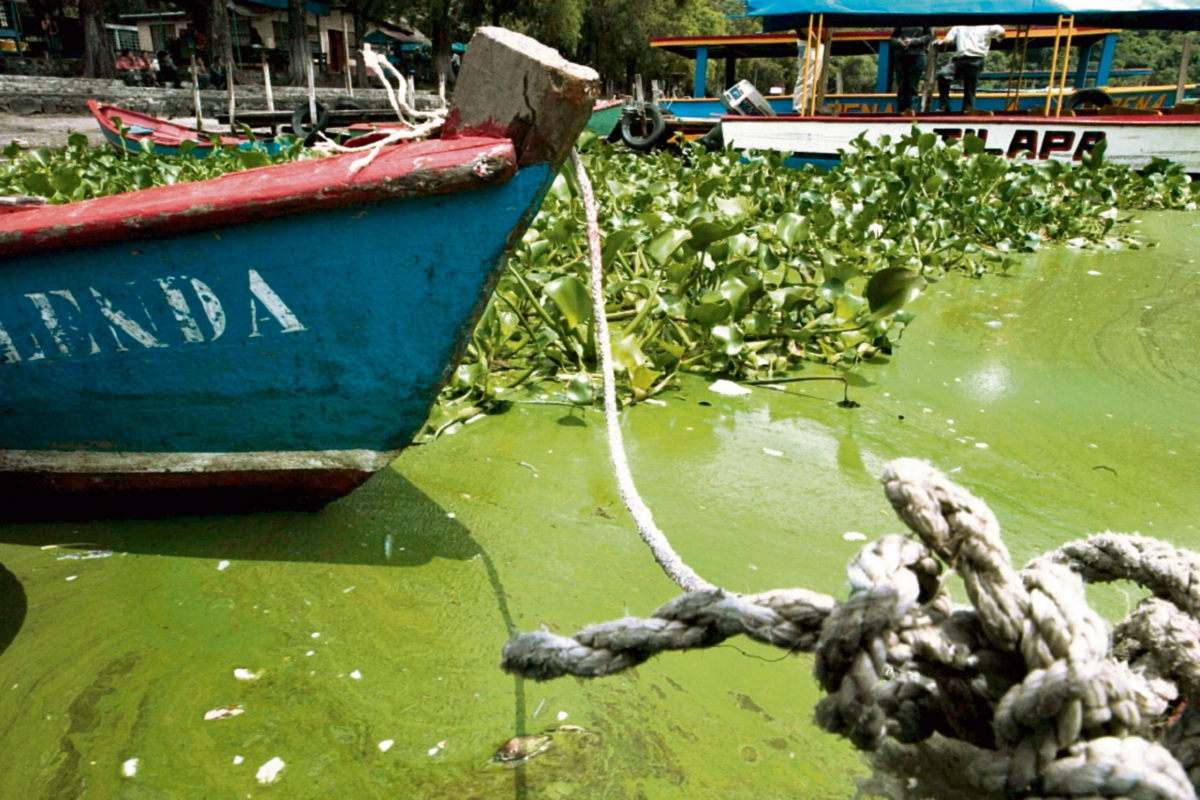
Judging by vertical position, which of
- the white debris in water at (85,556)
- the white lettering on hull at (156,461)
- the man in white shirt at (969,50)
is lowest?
the white debris in water at (85,556)

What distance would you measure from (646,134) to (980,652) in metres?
11.0

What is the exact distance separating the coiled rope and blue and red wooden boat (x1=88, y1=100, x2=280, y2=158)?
8.02 m

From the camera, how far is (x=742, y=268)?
2941 millimetres

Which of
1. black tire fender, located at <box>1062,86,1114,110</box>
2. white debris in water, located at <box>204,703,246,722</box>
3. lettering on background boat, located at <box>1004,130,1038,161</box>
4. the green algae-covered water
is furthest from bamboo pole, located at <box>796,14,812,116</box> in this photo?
white debris in water, located at <box>204,703,246,722</box>

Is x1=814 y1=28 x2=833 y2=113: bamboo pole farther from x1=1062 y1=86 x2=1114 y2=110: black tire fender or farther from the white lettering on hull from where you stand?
the white lettering on hull

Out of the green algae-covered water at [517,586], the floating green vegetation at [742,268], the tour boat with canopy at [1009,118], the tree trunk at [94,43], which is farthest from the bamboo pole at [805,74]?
the tree trunk at [94,43]

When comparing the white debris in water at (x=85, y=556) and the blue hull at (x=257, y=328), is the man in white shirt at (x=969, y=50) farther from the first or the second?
the white debris in water at (x=85, y=556)

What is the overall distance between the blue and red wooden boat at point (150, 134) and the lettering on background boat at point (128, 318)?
6703 millimetres

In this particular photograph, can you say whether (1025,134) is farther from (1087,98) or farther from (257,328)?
(257,328)

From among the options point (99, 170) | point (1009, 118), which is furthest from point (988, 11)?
point (99, 170)

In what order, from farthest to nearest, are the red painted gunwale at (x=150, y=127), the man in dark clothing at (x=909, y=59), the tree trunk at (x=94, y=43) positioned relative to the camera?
the tree trunk at (x=94, y=43) → the red painted gunwale at (x=150, y=127) → the man in dark clothing at (x=909, y=59)

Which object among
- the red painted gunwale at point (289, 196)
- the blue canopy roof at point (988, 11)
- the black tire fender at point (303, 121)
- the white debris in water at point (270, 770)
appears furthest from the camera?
the black tire fender at point (303, 121)

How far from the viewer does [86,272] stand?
1.56 metres

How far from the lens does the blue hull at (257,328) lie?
154 cm
